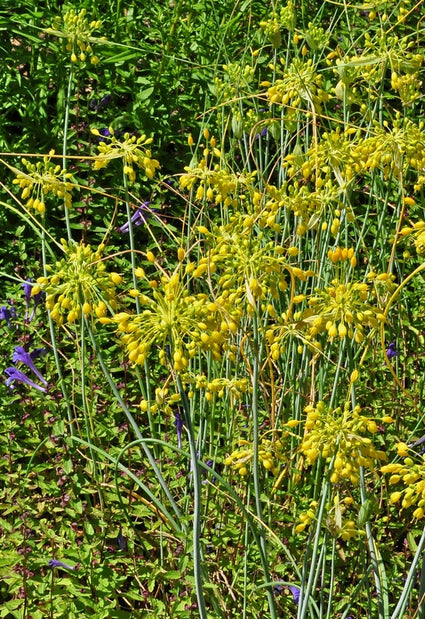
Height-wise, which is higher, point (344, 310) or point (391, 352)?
point (344, 310)

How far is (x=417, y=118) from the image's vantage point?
473 cm

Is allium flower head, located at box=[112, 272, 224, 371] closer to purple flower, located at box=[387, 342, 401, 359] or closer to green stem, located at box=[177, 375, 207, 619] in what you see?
green stem, located at box=[177, 375, 207, 619]

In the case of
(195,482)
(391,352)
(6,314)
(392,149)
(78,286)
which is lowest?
(391,352)

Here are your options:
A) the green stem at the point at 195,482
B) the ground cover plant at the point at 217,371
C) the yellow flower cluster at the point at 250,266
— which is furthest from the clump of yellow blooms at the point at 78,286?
the green stem at the point at 195,482

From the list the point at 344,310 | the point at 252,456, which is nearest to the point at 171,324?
the point at 344,310

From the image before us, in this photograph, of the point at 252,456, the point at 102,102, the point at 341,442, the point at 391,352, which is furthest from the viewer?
the point at 102,102

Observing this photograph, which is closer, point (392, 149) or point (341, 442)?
point (341, 442)

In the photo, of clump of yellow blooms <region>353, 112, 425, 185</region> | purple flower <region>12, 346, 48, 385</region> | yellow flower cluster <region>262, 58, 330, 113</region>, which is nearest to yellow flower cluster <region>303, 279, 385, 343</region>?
clump of yellow blooms <region>353, 112, 425, 185</region>

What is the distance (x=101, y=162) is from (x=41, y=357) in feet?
3.38

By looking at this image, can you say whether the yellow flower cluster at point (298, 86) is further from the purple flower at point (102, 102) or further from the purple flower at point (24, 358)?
the purple flower at point (102, 102)

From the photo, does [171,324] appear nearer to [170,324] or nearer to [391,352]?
[170,324]

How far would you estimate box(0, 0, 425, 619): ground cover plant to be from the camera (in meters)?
1.92

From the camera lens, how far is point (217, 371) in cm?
293

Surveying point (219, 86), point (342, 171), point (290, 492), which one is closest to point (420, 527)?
point (290, 492)
